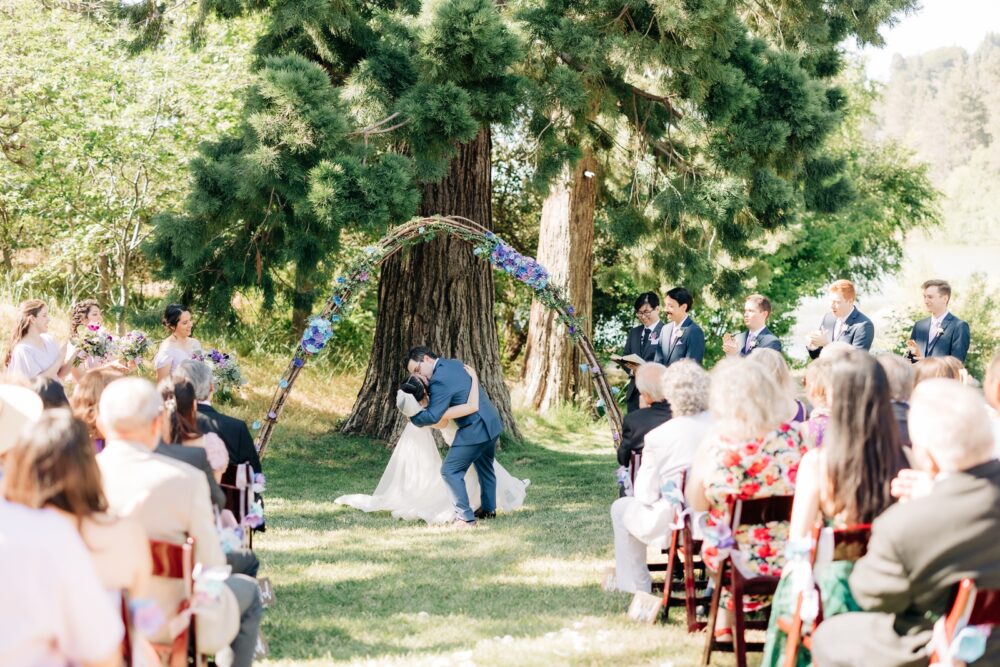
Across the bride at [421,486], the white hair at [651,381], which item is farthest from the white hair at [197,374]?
the bride at [421,486]

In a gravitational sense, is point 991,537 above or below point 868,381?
below

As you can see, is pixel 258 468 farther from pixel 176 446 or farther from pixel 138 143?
pixel 138 143

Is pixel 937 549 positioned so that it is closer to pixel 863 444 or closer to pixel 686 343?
pixel 863 444

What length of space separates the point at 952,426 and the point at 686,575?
79.8 inches

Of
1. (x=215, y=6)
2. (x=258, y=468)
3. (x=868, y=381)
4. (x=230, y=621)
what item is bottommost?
(x=230, y=621)

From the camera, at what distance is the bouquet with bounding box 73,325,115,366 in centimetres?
773

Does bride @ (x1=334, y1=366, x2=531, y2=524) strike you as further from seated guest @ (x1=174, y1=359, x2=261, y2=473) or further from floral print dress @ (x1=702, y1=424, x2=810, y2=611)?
floral print dress @ (x1=702, y1=424, x2=810, y2=611)

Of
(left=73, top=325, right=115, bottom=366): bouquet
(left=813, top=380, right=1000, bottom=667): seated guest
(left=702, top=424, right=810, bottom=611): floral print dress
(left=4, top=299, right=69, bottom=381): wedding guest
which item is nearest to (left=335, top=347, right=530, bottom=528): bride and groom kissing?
(left=73, top=325, right=115, bottom=366): bouquet

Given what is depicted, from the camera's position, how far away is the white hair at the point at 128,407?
332cm

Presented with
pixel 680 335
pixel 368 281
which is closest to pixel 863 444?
pixel 680 335

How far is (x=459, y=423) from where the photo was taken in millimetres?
7613

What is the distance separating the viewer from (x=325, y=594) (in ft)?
18.3

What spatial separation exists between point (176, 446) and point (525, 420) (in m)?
9.29

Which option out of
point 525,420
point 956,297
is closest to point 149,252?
point 525,420
